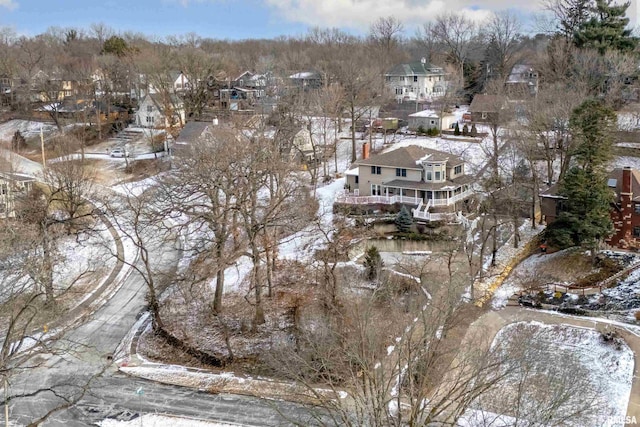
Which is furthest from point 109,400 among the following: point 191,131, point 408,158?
point 191,131

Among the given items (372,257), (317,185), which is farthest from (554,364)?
(317,185)

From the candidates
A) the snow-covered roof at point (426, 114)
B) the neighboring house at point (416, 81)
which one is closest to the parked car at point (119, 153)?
the snow-covered roof at point (426, 114)

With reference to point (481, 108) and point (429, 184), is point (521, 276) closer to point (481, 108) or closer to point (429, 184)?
point (429, 184)

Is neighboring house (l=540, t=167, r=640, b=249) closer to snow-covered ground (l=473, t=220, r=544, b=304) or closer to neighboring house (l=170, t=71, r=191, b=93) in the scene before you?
snow-covered ground (l=473, t=220, r=544, b=304)

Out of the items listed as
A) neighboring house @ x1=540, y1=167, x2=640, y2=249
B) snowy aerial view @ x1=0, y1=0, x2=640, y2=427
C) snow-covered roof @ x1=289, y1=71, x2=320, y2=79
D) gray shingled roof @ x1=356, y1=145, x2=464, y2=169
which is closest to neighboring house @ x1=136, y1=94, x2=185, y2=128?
snowy aerial view @ x1=0, y1=0, x2=640, y2=427

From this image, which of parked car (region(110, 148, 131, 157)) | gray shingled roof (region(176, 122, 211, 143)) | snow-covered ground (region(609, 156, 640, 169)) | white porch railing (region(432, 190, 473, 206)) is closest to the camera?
white porch railing (region(432, 190, 473, 206))

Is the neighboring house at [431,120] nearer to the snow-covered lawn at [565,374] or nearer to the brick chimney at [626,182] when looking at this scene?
the brick chimney at [626,182]
